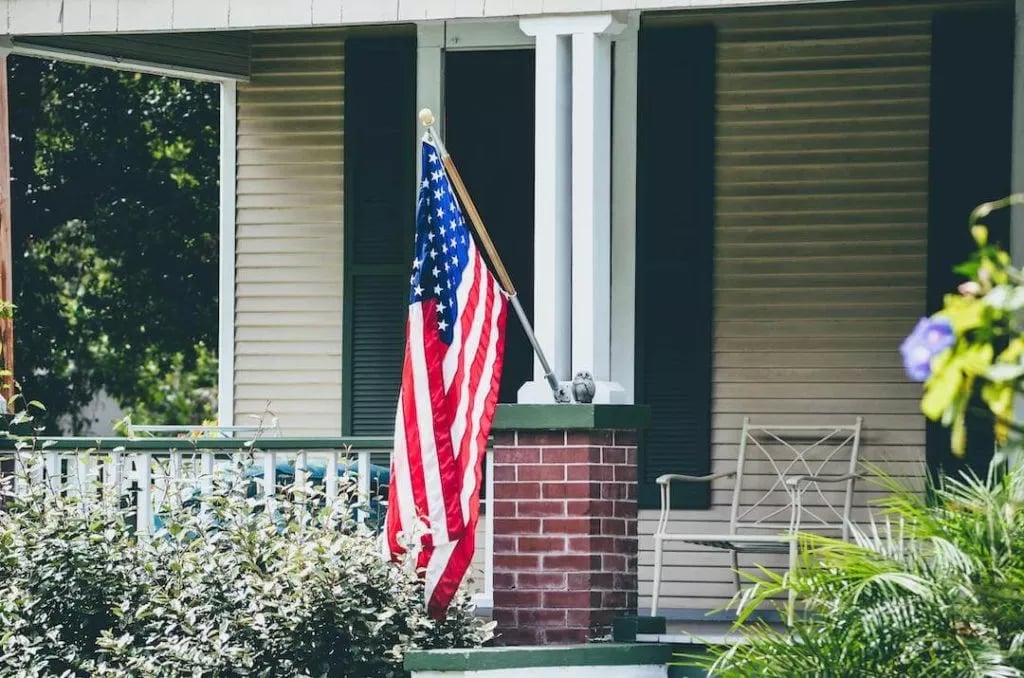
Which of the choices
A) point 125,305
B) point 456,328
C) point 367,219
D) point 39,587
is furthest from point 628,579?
point 125,305

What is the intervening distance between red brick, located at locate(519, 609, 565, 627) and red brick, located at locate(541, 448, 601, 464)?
25.2 inches

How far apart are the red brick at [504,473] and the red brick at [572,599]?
0.52 m

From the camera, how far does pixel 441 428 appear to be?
7.48 meters

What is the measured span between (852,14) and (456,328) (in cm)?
331

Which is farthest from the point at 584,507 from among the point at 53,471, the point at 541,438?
the point at 53,471

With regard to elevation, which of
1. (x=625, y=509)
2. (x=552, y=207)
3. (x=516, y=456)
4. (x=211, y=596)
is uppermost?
(x=552, y=207)

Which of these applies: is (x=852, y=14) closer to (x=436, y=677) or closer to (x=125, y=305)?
(x=436, y=677)

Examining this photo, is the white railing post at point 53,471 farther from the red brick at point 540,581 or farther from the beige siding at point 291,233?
the red brick at point 540,581

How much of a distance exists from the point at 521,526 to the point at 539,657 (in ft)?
2.14

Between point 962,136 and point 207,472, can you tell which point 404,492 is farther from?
point 962,136

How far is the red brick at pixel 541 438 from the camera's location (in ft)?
25.7

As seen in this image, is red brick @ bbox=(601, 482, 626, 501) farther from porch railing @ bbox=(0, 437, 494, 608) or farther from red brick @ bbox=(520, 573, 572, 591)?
porch railing @ bbox=(0, 437, 494, 608)

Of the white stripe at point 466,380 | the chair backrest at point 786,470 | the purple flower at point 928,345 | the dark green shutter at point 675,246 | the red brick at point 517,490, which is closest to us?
the purple flower at point 928,345

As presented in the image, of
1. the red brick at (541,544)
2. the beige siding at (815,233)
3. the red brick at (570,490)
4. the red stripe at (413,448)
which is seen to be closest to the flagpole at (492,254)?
the red brick at (570,490)
